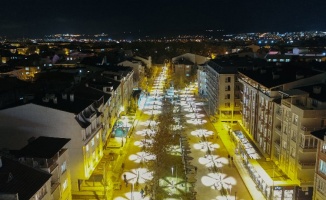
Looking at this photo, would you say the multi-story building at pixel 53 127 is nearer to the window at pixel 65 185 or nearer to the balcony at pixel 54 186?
the window at pixel 65 185

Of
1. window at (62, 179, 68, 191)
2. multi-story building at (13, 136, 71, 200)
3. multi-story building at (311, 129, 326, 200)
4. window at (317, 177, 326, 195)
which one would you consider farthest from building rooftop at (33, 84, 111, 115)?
window at (317, 177, 326, 195)

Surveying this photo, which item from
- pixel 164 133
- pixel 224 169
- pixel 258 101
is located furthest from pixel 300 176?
pixel 164 133

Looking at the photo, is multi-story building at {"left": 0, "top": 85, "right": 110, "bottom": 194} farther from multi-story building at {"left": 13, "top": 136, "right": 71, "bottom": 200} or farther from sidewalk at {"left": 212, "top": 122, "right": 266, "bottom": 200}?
sidewalk at {"left": 212, "top": 122, "right": 266, "bottom": 200}

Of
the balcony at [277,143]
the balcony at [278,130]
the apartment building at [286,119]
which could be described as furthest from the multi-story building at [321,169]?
the balcony at [277,143]

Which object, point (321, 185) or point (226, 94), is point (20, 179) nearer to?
point (321, 185)

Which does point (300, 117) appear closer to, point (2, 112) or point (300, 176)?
point (300, 176)

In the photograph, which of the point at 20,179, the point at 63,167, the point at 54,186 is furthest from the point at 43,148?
the point at 20,179

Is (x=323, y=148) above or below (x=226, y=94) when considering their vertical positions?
above
